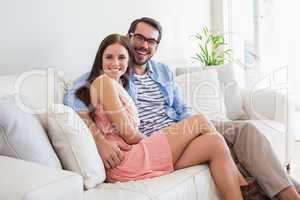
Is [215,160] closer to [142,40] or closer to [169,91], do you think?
[169,91]

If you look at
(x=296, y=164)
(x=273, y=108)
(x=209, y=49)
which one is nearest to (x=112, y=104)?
(x=273, y=108)

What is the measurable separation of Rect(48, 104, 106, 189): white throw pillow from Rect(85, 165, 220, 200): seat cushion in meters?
0.07

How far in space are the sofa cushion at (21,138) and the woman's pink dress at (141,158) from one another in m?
0.31

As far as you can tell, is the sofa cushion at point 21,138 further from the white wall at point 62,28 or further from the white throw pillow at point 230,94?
the white throw pillow at point 230,94

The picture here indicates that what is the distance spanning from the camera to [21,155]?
143 cm

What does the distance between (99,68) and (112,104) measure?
0.31 meters

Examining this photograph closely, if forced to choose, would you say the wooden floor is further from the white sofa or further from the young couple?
the white sofa

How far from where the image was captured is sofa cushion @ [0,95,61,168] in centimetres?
142

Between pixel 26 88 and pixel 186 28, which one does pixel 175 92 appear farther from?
pixel 186 28

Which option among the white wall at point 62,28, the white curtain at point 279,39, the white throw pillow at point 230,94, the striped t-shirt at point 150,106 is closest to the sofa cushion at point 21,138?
the white wall at point 62,28

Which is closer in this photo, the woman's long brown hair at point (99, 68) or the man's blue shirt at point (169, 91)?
the woman's long brown hair at point (99, 68)

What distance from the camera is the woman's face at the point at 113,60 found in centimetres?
193

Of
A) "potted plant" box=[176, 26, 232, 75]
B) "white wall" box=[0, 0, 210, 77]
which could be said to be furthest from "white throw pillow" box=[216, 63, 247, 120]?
"white wall" box=[0, 0, 210, 77]

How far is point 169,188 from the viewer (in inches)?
60.5
